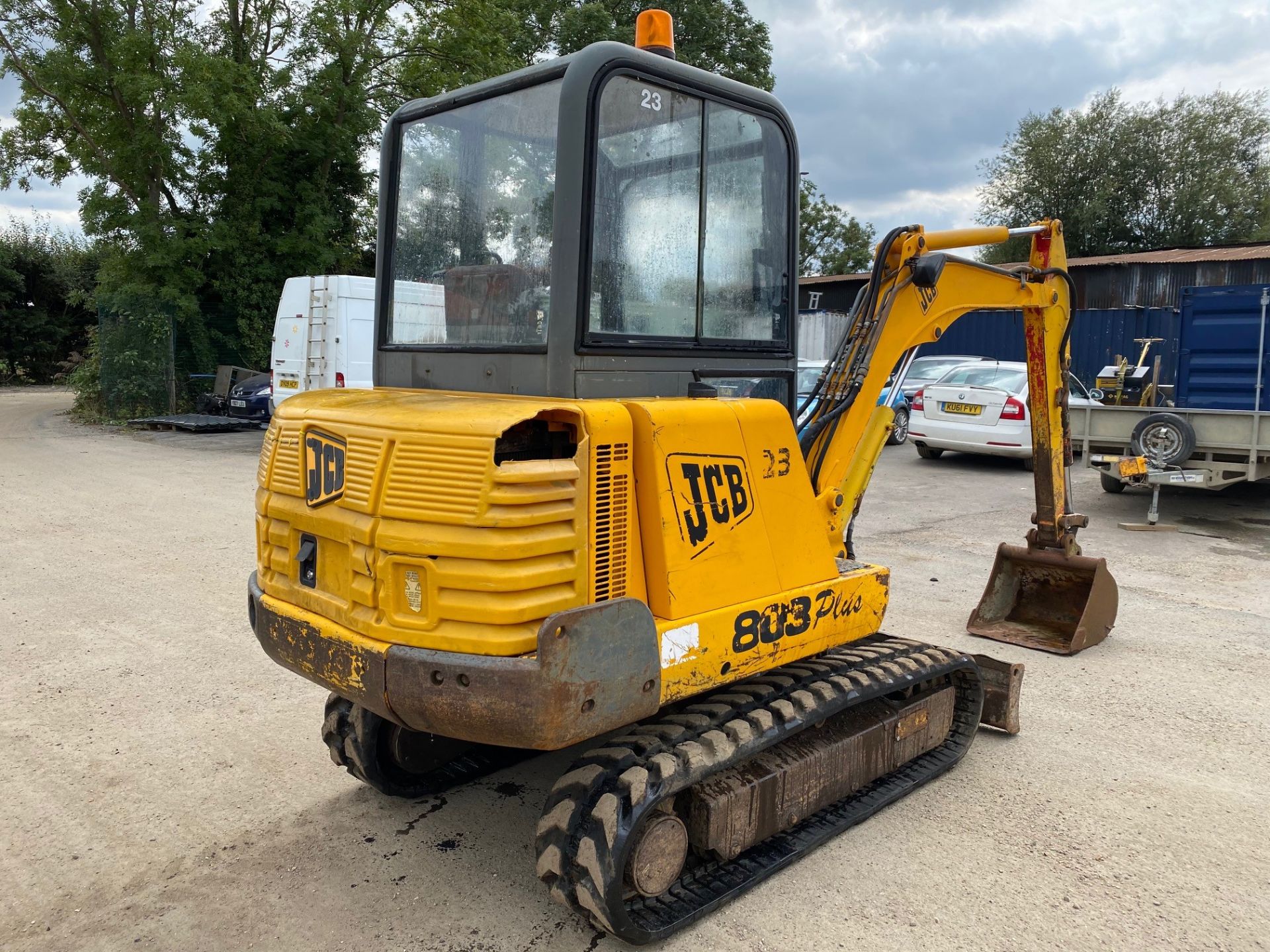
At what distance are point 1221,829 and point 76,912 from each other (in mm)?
4215

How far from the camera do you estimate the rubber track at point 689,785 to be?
2990mm

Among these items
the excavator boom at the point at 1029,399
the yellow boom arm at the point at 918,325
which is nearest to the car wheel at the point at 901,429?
the excavator boom at the point at 1029,399

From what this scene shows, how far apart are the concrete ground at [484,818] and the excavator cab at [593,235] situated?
5.79ft

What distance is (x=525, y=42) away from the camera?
98.6ft

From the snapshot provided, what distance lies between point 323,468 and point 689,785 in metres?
1.57

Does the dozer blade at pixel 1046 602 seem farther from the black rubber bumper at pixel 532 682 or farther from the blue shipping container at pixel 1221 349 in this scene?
the blue shipping container at pixel 1221 349

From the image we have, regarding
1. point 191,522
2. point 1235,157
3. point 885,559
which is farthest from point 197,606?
point 1235,157

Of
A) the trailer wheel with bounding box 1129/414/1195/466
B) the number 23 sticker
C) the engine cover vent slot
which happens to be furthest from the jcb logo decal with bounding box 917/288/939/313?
the trailer wheel with bounding box 1129/414/1195/466

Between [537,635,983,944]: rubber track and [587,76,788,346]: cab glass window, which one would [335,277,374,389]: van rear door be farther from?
[537,635,983,944]: rubber track

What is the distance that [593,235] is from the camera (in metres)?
3.15

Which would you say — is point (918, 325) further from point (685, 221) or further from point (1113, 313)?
point (1113, 313)

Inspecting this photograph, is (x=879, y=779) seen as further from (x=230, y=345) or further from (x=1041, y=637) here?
(x=230, y=345)

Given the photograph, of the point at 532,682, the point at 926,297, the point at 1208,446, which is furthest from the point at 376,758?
the point at 1208,446

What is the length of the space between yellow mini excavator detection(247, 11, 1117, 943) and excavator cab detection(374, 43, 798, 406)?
11 mm
